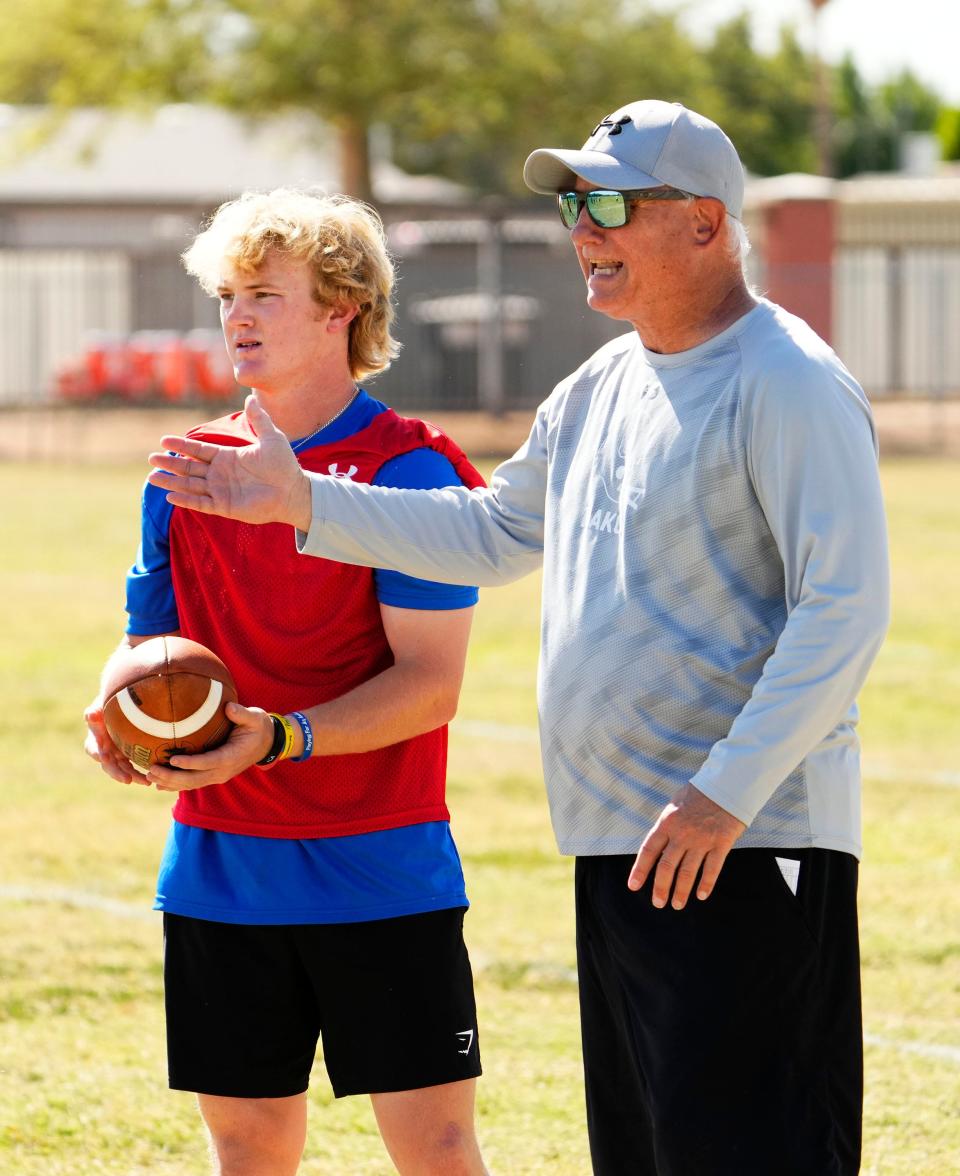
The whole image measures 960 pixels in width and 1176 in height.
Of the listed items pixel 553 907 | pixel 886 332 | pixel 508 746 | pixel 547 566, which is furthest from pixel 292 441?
pixel 886 332

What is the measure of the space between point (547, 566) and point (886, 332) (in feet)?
104

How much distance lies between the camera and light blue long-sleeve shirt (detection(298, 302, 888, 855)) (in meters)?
3.05

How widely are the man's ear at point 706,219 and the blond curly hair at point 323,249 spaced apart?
719 millimetres

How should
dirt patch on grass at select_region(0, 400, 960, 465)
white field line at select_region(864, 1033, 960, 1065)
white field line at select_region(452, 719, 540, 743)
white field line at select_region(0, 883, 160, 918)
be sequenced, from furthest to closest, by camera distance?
dirt patch on grass at select_region(0, 400, 960, 465), white field line at select_region(452, 719, 540, 743), white field line at select_region(0, 883, 160, 918), white field line at select_region(864, 1033, 960, 1065)

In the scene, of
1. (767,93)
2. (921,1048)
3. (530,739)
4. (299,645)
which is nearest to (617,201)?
(299,645)

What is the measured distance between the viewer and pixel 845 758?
329 cm

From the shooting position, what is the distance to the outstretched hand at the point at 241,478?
131 inches

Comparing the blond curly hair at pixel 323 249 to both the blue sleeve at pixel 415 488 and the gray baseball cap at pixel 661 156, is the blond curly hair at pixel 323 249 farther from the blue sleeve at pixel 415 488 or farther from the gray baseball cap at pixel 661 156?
the gray baseball cap at pixel 661 156

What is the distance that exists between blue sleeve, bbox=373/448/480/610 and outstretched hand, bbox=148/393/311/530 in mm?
333

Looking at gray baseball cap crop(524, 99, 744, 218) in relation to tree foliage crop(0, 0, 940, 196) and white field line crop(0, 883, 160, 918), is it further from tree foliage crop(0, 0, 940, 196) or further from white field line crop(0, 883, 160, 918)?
tree foliage crop(0, 0, 940, 196)

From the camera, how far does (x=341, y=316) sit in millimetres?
3729

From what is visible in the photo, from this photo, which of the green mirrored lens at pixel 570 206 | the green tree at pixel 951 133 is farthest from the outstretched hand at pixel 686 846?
the green tree at pixel 951 133

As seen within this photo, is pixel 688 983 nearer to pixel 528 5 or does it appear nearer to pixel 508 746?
pixel 508 746

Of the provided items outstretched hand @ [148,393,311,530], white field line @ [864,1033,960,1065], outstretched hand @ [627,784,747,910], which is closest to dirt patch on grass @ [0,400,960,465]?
white field line @ [864,1033,960,1065]
